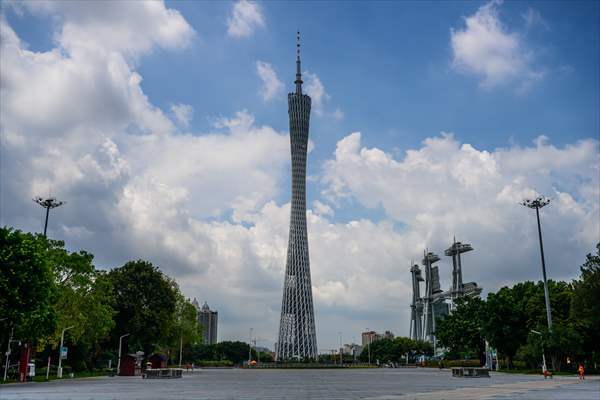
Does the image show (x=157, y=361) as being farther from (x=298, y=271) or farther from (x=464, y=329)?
(x=298, y=271)

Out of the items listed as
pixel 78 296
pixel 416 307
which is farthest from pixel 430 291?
pixel 78 296

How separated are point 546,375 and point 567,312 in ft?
57.0

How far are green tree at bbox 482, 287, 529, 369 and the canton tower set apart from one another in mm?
38706

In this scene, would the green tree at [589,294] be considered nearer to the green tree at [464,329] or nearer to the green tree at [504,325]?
the green tree at [504,325]

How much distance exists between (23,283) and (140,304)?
2385 cm

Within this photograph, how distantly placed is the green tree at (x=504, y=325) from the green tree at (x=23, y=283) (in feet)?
144

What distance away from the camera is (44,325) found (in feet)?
114

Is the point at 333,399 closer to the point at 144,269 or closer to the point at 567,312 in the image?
the point at 144,269

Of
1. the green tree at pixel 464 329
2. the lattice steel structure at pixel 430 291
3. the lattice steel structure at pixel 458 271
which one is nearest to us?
the green tree at pixel 464 329

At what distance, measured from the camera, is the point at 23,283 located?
31125 millimetres

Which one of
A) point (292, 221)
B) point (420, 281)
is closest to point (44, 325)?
point (292, 221)

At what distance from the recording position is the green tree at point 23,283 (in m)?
30.3

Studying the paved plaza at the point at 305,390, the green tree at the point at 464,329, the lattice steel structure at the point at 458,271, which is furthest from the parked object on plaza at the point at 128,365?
the lattice steel structure at the point at 458,271

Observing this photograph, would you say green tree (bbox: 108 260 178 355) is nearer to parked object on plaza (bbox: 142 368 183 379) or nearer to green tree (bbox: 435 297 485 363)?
parked object on plaza (bbox: 142 368 183 379)
